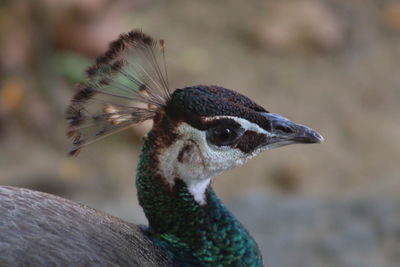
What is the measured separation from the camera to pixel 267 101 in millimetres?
4434

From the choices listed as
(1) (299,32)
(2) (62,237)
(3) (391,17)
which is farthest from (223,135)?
(3) (391,17)

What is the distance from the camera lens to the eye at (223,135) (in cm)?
174

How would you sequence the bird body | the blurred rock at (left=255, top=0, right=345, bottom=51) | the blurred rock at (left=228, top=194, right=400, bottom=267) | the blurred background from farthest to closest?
the blurred rock at (left=255, top=0, right=345, bottom=51), the blurred background, the blurred rock at (left=228, top=194, right=400, bottom=267), the bird body

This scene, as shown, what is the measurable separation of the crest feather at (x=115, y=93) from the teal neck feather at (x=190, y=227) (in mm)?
86

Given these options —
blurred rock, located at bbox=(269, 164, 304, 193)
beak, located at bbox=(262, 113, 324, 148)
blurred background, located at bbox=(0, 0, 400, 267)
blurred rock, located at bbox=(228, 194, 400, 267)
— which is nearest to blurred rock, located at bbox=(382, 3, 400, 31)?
blurred background, located at bbox=(0, 0, 400, 267)

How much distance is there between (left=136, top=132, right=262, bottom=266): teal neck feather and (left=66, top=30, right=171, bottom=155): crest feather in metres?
0.09

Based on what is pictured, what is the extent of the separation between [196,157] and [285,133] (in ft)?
0.73

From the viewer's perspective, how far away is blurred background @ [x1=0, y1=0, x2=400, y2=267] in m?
2.96

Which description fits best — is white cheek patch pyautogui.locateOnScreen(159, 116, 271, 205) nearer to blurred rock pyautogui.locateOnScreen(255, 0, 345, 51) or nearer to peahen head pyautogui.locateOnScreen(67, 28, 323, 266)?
peahen head pyautogui.locateOnScreen(67, 28, 323, 266)

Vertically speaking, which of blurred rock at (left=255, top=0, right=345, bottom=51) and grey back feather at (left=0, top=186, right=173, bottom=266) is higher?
blurred rock at (left=255, top=0, right=345, bottom=51)

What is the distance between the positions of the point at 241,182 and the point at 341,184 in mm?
523

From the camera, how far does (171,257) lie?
1.88 m

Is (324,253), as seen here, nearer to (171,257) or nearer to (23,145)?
(171,257)

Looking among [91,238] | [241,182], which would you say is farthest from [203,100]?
[241,182]
